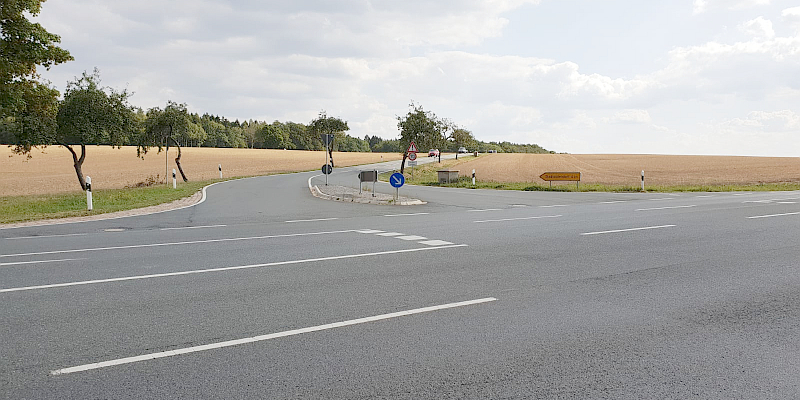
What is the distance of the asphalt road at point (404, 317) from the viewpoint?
4020 mm

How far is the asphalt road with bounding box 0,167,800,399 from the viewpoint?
4020 mm

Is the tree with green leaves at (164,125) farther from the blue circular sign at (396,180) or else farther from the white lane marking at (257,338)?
the white lane marking at (257,338)

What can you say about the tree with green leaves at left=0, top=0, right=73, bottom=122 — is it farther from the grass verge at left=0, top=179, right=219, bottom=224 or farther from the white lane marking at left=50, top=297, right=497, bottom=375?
the white lane marking at left=50, top=297, right=497, bottom=375

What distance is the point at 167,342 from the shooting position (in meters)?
Answer: 4.79

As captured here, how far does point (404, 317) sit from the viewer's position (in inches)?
219

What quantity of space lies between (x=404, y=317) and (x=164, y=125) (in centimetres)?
3931

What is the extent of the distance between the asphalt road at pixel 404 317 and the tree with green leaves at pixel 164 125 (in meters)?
31.1

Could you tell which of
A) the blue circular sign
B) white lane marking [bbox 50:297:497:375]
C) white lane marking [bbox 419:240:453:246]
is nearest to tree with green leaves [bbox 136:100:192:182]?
the blue circular sign

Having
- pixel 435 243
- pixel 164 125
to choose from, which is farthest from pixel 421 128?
pixel 435 243

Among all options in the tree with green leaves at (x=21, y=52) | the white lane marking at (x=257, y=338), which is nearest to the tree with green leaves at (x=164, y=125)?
the tree with green leaves at (x=21, y=52)

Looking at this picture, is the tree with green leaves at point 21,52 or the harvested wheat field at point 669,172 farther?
the harvested wheat field at point 669,172

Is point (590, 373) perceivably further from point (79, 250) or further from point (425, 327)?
point (79, 250)

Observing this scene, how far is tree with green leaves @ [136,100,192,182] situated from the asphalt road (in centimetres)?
3109

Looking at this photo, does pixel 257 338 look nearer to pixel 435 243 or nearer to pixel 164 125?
pixel 435 243
